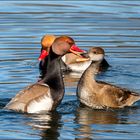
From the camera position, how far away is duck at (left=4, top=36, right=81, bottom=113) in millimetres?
14070

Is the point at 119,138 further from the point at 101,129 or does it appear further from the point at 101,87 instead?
the point at 101,87

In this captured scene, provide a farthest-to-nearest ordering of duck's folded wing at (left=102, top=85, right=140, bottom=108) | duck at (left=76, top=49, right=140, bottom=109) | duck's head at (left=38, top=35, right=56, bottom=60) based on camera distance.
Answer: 1. duck's head at (left=38, top=35, right=56, bottom=60)
2. duck's folded wing at (left=102, top=85, right=140, bottom=108)
3. duck at (left=76, top=49, right=140, bottom=109)

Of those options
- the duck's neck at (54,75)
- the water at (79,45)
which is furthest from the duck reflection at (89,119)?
the duck's neck at (54,75)

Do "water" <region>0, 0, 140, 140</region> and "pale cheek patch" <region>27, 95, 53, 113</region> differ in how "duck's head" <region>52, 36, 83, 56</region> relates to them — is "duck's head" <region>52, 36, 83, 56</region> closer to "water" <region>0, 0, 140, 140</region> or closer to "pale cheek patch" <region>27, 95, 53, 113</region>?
"pale cheek patch" <region>27, 95, 53, 113</region>

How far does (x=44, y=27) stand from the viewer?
21938 millimetres

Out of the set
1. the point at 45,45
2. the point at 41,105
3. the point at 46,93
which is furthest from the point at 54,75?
the point at 45,45

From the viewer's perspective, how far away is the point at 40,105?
1412 centimetres

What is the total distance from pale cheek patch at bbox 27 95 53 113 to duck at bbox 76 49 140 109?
3.02 feet

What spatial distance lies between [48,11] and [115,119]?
10.2 meters

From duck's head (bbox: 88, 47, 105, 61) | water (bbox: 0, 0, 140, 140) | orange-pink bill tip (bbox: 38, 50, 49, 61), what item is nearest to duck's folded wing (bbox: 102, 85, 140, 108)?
water (bbox: 0, 0, 140, 140)

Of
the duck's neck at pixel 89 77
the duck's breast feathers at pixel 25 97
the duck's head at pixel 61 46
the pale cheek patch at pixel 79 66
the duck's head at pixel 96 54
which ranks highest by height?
the duck's head at pixel 61 46

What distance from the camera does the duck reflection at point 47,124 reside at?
13.0 m

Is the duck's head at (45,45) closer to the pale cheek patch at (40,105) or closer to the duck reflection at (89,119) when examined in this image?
the duck reflection at (89,119)

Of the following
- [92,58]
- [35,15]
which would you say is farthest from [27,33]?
[92,58]
